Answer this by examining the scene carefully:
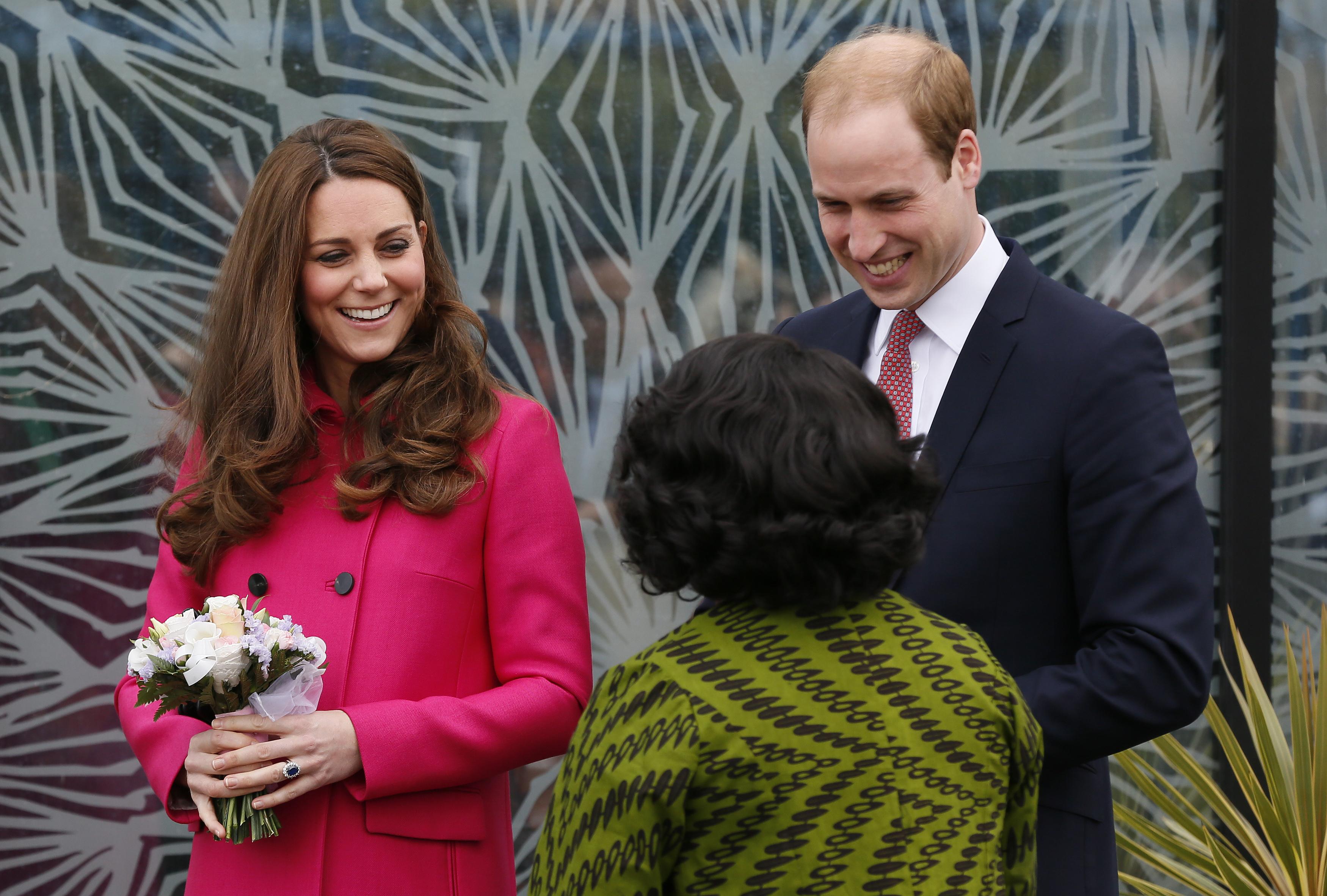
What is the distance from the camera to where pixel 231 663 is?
66.4 inches

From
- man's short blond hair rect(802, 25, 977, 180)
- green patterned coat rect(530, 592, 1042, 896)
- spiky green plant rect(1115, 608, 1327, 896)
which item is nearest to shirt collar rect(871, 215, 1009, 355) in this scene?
man's short blond hair rect(802, 25, 977, 180)

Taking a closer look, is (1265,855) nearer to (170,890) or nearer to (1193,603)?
(1193,603)

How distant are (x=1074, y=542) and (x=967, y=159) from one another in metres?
0.65

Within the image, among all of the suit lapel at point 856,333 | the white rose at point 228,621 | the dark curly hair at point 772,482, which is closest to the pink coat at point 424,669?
the white rose at point 228,621

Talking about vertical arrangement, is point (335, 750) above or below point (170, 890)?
above

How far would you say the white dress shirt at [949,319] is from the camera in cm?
196

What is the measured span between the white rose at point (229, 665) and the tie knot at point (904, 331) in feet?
3.69

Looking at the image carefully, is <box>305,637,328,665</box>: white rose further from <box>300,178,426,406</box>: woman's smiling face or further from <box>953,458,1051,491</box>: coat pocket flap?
<box>953,458,1051,491</box>: coat pocket flap

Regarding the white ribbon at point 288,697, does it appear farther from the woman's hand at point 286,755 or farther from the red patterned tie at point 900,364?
the red patterned tie at point 900,364

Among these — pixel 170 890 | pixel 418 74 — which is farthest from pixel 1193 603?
pixel 170 890

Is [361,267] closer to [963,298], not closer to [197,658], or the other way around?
[197,658]

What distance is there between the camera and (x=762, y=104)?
349cm

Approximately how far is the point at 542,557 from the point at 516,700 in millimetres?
231

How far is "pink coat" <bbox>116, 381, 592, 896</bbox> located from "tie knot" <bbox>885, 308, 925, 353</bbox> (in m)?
0.60
